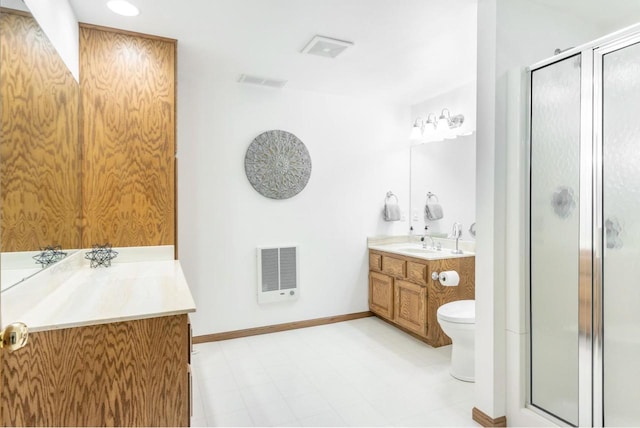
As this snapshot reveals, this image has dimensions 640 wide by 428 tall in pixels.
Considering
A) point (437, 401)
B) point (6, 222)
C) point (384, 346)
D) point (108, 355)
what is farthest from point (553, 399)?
point (6, 222)

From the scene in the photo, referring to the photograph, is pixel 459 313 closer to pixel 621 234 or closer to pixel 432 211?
pixel 621 234

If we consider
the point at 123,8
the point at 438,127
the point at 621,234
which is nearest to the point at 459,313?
the point at 621,234

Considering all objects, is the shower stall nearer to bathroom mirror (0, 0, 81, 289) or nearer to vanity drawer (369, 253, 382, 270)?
vanity drawer (369, 253, 382, 270)

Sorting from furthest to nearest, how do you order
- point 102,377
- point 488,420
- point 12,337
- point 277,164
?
1. point 277,164
2. point 488,420
3. point 102,377
4. point 12,337

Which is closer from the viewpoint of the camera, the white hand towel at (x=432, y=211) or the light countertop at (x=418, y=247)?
the light countertop at (x=418, y=247)

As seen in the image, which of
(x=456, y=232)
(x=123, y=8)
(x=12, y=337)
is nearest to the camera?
(x=12, y=337)

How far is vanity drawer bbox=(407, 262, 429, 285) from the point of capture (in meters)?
3.21

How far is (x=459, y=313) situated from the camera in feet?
8.95

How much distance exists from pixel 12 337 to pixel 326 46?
98.2 inches

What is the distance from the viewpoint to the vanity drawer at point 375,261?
3924mm

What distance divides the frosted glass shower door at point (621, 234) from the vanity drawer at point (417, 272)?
1569 millimetres

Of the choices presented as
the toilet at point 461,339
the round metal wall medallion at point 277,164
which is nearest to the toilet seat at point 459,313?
the toilet at point 461,339

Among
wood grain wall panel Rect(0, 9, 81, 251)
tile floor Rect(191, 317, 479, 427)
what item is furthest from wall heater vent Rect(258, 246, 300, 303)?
wood grain wall panel Rect(0, 9, 81, 251)

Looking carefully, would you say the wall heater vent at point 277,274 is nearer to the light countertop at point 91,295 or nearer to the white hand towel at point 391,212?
the white hand towel at point 391,212
